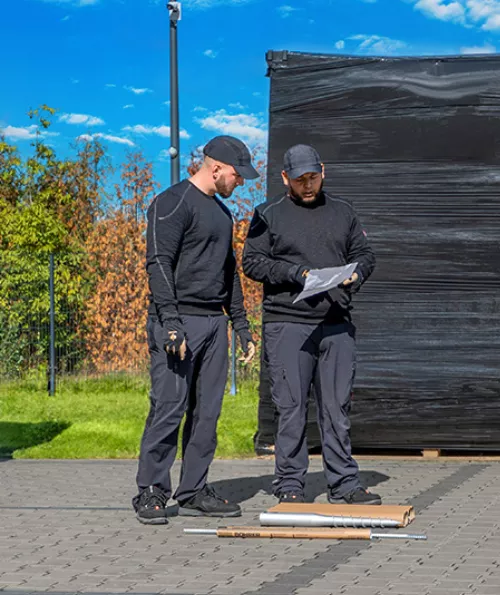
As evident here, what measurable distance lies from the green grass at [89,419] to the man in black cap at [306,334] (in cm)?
256

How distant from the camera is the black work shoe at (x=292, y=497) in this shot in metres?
6.54

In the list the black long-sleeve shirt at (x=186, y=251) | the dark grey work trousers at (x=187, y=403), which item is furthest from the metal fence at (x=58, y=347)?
the black long-sleeve shirt at (x=186, y=251)

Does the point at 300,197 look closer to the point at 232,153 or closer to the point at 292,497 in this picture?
the point at 232,153

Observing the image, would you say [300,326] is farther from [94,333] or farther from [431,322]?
[94,333]

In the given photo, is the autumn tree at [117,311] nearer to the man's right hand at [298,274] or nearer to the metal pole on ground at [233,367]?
the metal pole on ground at [233,367]

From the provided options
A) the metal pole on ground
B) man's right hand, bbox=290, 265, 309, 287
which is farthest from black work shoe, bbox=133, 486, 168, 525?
the metal pole on ground

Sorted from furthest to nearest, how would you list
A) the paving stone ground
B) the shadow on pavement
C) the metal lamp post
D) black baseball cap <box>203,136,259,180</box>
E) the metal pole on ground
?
1. the metal lamp post
2. the metal pole on ground
3. the shadow on pavement
4. black baseball cap <box>203,136,259,180</box>
5. the paving stone ground

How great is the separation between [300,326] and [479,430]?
2.60 m

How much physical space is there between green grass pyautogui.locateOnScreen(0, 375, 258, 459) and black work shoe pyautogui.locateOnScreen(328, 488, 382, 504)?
257cm

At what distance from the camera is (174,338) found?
612 centimetres

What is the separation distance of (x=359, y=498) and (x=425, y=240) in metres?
2.70

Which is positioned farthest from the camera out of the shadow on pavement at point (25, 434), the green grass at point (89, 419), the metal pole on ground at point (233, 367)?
the metal pole on ground at point (233, 367)

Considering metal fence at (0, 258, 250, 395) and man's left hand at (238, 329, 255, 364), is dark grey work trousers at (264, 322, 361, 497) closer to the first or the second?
man's left hand at (238, 329, 255, 364)

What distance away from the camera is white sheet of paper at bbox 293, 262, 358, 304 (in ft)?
20.5
